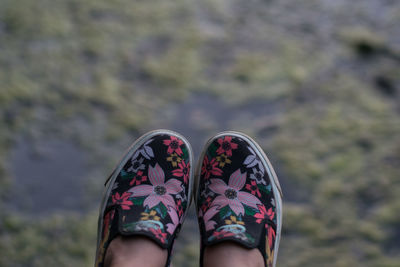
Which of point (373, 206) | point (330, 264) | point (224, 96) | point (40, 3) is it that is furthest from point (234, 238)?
point (40, 3)

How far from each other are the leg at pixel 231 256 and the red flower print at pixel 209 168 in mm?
191

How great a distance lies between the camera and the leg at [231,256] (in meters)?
0.84

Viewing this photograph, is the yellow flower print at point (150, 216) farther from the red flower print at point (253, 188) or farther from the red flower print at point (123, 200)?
the red flower print at point (253, 188)

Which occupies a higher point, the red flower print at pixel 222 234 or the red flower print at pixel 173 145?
the red flower print at pixel 173 145

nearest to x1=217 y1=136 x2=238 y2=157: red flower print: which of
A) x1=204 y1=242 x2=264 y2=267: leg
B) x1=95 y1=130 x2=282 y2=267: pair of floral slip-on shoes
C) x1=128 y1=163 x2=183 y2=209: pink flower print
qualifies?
x1=95 y1=130 x2=282 y2=267: pair of floral slip-on shoes

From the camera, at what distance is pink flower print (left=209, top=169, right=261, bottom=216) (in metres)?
0.95

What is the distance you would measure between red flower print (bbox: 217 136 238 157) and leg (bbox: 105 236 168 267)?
280mm

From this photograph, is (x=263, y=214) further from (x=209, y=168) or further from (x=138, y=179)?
(x=138, y=179)

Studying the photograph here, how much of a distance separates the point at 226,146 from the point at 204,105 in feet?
1.16

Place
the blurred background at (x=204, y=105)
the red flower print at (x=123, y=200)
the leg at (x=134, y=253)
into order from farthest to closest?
the blurred background at (x=204, y=105)
the red flower print at (x=123, y=200)
the leg at (x=134, y=253)

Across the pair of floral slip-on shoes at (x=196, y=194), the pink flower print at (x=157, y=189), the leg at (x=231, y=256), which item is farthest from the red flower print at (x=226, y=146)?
the leg at (x=231, y=256)

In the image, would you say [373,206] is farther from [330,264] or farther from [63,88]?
[63,88]

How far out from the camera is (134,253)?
83 cm

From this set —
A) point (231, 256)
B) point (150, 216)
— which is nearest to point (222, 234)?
point (231, 256)
